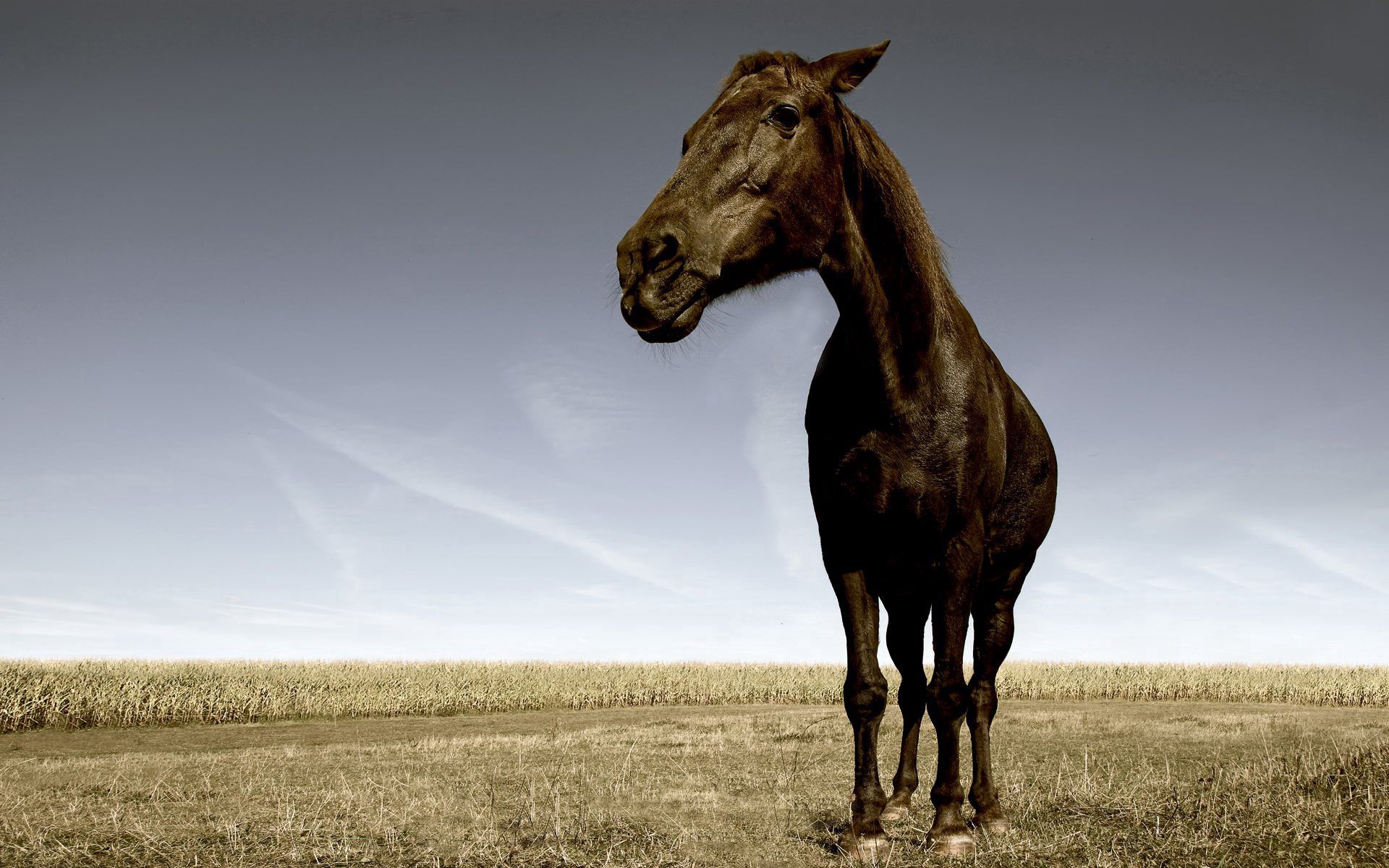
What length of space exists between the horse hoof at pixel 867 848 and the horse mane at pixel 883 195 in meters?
2.69

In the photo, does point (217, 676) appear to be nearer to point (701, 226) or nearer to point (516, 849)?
point (516, 849)

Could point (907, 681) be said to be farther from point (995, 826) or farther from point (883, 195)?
point (883, 195)

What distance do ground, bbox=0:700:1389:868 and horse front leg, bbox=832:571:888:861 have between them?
0.65 feet

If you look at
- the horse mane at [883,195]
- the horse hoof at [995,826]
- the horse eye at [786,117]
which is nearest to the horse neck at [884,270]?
the horse mane at [883,195]

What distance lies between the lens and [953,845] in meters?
4.04

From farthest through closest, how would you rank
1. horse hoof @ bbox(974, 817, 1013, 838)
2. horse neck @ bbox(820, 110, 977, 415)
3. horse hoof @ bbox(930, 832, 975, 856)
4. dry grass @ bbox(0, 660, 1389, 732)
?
dry grass @ bbox(0, 660, 1389, 732)
horse hoof @ bbox(974, 817, 1013, 838)
horse hoof @ bbox(930, 832, 975, 856)
horse neck @ bbox(820, 110, 977, 415)

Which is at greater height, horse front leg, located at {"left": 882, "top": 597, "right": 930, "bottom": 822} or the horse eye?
the horse eye

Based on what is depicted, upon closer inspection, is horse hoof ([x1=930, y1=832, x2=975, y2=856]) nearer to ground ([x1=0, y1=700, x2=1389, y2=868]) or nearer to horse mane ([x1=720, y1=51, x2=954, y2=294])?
ground ([x1=0, y1=700, x2=1389, y2=868])

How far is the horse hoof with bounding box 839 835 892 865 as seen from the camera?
395 centimetres

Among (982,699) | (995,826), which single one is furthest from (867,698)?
(982,699)

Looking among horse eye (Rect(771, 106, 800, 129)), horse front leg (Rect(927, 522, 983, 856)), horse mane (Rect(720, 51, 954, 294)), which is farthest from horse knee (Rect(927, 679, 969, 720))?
horse eye (Rect(771, 106, 800, 129))

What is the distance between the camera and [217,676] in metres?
31.3

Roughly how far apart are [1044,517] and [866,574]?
2.29 meters

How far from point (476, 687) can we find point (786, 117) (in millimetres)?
34267
